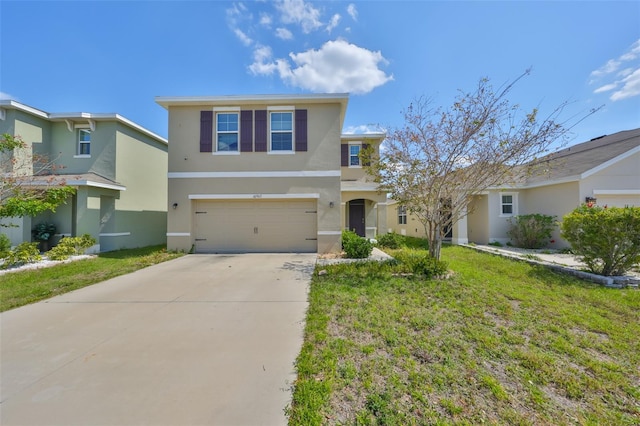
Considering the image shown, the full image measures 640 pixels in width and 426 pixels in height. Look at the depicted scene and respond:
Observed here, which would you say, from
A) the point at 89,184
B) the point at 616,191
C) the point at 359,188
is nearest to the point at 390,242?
the point at 359,188

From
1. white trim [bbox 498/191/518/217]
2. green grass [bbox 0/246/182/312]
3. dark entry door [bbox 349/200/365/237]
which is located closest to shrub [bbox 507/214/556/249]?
white trim [bbox 498/191/518/217]

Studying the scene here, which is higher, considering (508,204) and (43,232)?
(508,204)

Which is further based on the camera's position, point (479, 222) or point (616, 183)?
point (479, 222)

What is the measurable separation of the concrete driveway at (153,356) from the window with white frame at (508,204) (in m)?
12.4

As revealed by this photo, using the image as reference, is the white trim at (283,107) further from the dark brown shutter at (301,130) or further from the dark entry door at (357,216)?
the dark entry door at (357,216)

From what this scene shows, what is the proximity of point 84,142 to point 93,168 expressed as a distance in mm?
1391

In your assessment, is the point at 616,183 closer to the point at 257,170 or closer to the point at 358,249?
the point at 358,249

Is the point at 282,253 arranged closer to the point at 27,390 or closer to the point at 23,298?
the point at 23,298

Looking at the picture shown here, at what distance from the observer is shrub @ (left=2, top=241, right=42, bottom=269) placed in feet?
25.8

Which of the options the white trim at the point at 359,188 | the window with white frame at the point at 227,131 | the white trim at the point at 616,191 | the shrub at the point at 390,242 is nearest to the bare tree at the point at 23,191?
the window with white frame at the point at 227,131

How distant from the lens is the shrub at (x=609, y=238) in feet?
20.2

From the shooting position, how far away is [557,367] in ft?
9.55

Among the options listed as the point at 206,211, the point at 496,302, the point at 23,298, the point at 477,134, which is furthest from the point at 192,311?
the point at 477,134

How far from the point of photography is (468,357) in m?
3.09
